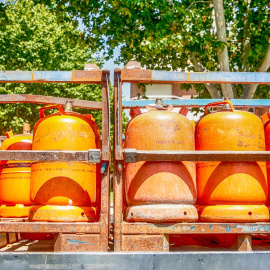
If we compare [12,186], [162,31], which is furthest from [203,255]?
[162,31]

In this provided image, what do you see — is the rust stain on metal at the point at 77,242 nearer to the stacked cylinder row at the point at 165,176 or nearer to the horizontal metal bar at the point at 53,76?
the stacked cylinder row at the point at 165,176

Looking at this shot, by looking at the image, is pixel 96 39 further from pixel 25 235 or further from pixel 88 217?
pixel 88 217

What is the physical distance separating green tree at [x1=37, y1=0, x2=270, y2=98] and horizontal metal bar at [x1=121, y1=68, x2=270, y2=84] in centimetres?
585

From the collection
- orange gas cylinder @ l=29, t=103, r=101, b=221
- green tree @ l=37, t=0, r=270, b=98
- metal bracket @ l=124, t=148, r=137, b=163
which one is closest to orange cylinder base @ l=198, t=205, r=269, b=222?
metal bracket @ l=124, t=148, r=137, b=163

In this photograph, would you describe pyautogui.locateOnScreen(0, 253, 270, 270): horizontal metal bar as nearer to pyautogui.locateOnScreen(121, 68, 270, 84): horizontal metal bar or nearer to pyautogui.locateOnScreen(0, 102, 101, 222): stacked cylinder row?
pyautogui.locateOnScreen(0, 102, 101, 222): stacked cylinder row

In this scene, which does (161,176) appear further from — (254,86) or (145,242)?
(254,86)

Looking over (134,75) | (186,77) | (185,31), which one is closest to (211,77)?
(186,77)

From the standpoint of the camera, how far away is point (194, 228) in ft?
7.95

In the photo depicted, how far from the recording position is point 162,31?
8.56m

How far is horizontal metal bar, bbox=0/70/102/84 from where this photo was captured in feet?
8.89

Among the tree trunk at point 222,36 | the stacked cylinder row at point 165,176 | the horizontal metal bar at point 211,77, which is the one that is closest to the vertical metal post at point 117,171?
the stacked cylinder row at point 165,176

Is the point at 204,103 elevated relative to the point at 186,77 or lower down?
elevated

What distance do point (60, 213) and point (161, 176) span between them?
2.30ft

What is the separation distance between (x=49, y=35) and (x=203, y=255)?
17165mm
